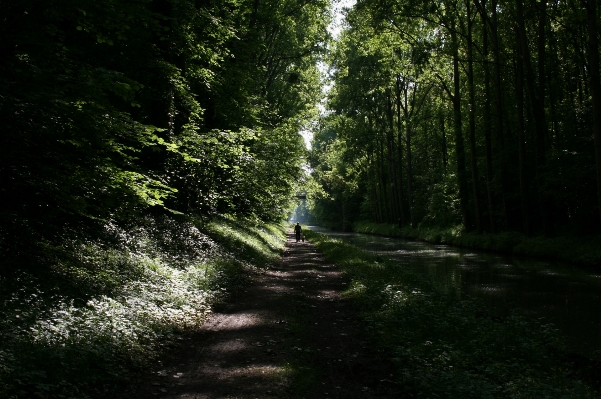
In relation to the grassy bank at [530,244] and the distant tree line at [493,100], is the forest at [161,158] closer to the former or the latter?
the distant tree line at [493,100]

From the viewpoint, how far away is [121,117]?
8805mm

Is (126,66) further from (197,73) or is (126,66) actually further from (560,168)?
(560,168)

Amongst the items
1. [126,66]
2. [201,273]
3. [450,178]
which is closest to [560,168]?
[450,178]

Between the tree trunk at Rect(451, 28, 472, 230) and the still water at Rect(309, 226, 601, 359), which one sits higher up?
the tree trunk at Rect(451, 28, 472, 230)

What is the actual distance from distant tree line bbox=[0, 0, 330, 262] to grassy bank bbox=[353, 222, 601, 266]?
12.3 metres

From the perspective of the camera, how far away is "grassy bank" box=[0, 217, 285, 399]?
15.8 feet

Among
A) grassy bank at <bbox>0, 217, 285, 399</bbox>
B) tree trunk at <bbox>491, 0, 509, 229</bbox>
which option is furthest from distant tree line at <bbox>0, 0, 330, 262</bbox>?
tree trunk at <bbox>491, 0, 509, 229</bbox>

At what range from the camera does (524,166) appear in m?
23.1

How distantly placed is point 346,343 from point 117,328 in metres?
3.66

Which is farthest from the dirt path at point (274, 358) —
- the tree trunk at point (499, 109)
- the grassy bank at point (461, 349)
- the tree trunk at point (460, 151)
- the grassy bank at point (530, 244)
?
the tree trunk at point (460, 151)

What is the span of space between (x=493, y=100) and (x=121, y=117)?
27411 millimetres

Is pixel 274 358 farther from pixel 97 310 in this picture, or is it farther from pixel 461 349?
pixel 461 349

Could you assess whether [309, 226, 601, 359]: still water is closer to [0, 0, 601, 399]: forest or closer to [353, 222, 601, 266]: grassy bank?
[353, 222, 601, 266]: grassy bank

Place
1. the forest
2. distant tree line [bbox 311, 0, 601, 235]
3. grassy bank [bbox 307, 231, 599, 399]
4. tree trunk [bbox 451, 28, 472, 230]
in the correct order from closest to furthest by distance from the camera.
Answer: grassy bank [bbox 307, 231, 599, 399]
the forest
distant tree line [bbox 311, 0, 601, 235]
tree trunk [bbox 451, 28, 472, 230]
